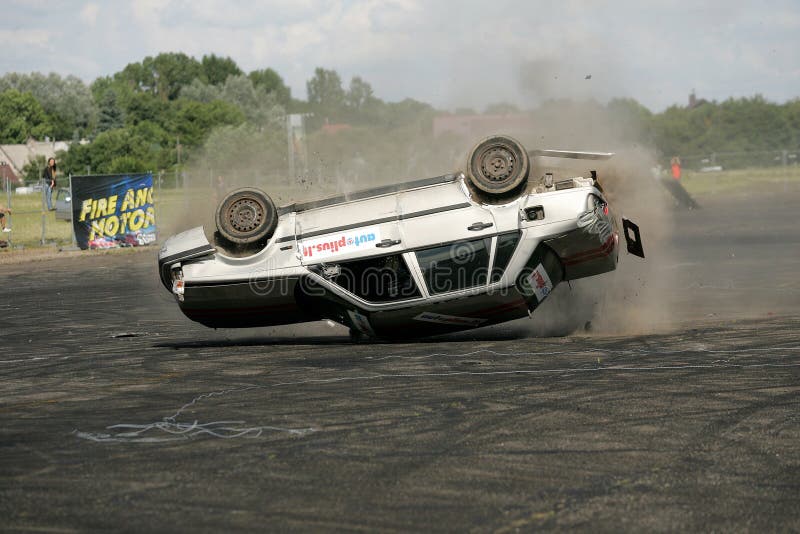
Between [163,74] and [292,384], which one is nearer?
[292,384]

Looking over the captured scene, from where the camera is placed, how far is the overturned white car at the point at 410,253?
1023cm

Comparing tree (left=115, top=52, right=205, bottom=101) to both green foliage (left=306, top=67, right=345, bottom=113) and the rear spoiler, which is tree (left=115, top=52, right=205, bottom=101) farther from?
the rear spoiler

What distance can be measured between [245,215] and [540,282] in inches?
121

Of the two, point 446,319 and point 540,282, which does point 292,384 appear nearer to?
point 446,319

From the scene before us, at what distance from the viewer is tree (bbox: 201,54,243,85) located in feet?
574

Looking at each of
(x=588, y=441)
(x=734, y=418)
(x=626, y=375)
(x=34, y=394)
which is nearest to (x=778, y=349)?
(x=626, y=375)

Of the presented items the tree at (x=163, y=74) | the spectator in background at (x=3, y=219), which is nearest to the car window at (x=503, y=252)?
the spectator in background at (x=3, y=219)

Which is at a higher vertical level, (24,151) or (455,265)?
(24,151)

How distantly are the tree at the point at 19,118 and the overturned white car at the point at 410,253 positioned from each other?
97.3 metres

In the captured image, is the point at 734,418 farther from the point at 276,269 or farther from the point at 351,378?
the point at 276,269

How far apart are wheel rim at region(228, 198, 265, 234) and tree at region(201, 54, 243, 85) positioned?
167 m

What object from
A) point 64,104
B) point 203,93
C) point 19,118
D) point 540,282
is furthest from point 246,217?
point 203,93

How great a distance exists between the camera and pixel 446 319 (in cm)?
1045

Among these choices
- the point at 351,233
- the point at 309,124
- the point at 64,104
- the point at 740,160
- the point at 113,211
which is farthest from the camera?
the point at 64,104
